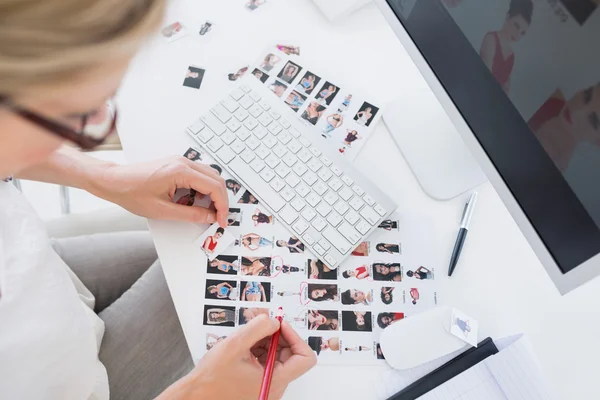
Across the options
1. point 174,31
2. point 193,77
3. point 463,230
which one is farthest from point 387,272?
point 174,31

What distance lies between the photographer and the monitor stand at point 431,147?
2.75ft

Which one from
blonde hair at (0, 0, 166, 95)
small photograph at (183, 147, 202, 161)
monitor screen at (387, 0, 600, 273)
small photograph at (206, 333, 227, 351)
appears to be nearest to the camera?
blonde hair at (0, 0, 166, 95)

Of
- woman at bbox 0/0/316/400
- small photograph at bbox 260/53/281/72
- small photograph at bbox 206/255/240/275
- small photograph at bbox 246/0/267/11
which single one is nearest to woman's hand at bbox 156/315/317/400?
woman at bbox 0/0/316/400

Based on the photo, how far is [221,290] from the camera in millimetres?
747

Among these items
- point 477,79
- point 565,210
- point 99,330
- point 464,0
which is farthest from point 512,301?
point 99,330

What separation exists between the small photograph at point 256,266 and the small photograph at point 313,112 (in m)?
0.25

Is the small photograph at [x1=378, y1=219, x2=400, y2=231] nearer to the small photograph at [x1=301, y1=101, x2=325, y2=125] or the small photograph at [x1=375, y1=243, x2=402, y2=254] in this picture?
the small photograph at [x1=375, y1=243, x2=402, y2=254]

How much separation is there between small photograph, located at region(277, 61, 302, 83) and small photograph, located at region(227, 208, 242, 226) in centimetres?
25

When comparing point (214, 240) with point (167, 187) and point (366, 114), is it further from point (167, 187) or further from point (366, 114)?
point (366, 114)

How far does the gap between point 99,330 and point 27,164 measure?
428 millimetres

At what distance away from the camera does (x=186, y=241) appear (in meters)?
0.78

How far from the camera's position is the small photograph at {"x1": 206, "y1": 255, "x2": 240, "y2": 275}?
2.49 feet

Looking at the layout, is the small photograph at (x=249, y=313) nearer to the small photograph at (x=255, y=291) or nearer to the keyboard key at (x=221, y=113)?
the small photograph at (x=255, y=291)

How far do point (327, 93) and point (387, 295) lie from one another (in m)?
0.36
